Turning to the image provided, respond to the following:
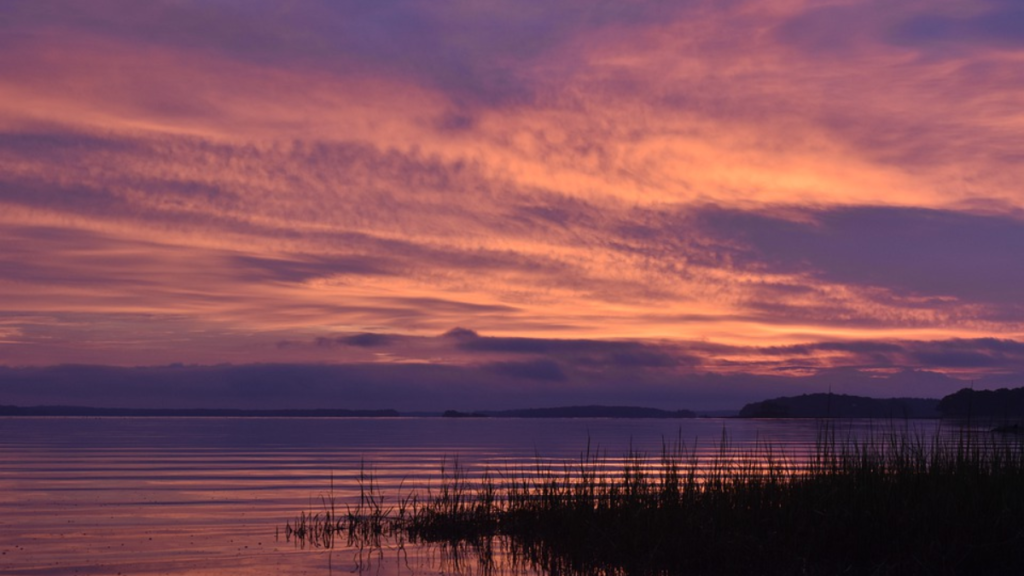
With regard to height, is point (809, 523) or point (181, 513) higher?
point (809, 523)

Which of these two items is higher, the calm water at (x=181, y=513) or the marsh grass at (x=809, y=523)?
the marsh grass at (x=809, y=523)

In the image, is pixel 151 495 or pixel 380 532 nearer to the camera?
pixel 380 532

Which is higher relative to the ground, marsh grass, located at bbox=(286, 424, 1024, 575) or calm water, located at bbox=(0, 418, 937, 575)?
marsh grass, located at bbox=(286, 424, 1024, 575)

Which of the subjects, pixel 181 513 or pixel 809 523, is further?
pixel 181 513

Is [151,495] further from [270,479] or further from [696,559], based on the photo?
[696,559]

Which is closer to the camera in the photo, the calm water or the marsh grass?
the marsh grass

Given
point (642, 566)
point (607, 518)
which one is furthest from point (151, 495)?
point (642, 566)

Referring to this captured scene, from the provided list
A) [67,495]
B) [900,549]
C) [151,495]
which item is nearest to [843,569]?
[900,549]

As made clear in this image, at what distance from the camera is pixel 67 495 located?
3158 centimetres

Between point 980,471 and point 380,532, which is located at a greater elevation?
point 980,471

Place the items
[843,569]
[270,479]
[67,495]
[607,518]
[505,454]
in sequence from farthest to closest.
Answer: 1. [505,454]
2. [270,479]
3. [67,495]
4. [607,518]
5. [843,569]

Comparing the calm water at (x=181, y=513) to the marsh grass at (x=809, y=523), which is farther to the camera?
the calm water at (x=181, y=513)

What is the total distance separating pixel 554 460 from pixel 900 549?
41866mm

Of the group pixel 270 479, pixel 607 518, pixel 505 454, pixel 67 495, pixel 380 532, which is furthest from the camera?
pixel 505 454
